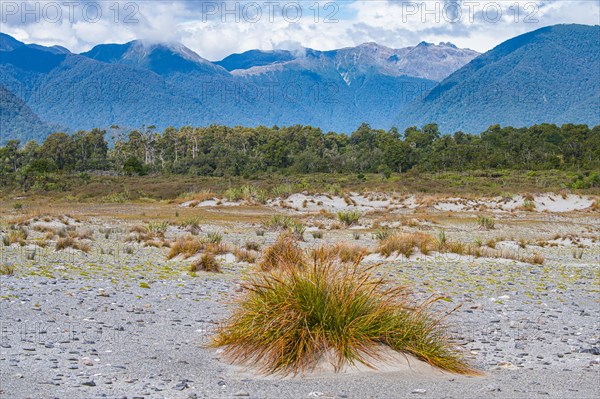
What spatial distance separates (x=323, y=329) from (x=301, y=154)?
96061 mm

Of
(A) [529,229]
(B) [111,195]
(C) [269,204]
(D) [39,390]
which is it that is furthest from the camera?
(B) [111,195]

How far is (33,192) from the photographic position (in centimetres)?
6569

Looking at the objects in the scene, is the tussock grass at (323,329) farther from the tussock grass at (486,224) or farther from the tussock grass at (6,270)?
the tussock grass at (486,224)

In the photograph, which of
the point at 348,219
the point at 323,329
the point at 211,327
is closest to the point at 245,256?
the point at 211,327

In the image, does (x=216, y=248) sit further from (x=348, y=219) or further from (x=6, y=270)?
(x=348, y=219)

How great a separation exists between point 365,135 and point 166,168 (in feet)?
150

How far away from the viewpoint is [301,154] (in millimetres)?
102125

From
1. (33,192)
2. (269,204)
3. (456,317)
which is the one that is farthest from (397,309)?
(33,192)

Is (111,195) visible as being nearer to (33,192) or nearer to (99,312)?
(33,192)

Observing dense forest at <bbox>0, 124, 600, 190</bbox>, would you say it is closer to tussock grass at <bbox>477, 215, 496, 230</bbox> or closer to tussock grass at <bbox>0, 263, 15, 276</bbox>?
tussock grass at <bbox>477, 215, 496, 230</bbox>

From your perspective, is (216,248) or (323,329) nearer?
(323,329)

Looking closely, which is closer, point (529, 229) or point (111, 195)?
point (529, 229)

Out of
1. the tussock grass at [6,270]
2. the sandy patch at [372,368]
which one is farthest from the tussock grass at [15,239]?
the sandy patch at [372,368]

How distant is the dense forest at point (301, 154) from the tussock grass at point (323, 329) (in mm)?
68686
